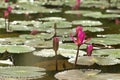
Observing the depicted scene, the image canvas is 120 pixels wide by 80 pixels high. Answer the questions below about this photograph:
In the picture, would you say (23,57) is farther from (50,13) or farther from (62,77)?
(50,13)

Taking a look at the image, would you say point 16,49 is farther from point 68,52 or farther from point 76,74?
point 76,74

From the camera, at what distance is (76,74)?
9.49 ft

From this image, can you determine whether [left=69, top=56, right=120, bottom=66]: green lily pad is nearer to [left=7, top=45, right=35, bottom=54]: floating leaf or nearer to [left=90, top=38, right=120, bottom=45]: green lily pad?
[left=7, top=45, right=35, bottom=54]: floating leaf

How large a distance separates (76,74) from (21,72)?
1.46 ft

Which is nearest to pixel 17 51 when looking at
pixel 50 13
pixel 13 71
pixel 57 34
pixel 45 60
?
pixel 45 60

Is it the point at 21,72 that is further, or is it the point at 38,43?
A: the point at 38,43

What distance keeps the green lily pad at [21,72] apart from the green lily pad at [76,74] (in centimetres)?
17

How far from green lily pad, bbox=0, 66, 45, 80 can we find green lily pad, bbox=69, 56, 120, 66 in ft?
1.35

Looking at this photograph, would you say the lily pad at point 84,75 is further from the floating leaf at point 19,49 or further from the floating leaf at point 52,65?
the floating leaf at point 19,49

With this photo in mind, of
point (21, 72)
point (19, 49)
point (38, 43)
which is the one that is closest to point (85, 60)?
point (21, 72)

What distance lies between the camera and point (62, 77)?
2.82 metres

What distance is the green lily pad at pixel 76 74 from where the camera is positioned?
9.21ft

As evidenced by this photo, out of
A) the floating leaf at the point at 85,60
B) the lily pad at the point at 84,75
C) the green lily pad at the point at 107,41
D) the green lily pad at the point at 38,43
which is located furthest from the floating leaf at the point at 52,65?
the green lily pad at the point at 107,41

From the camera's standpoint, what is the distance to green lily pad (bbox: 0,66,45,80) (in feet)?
9.31
